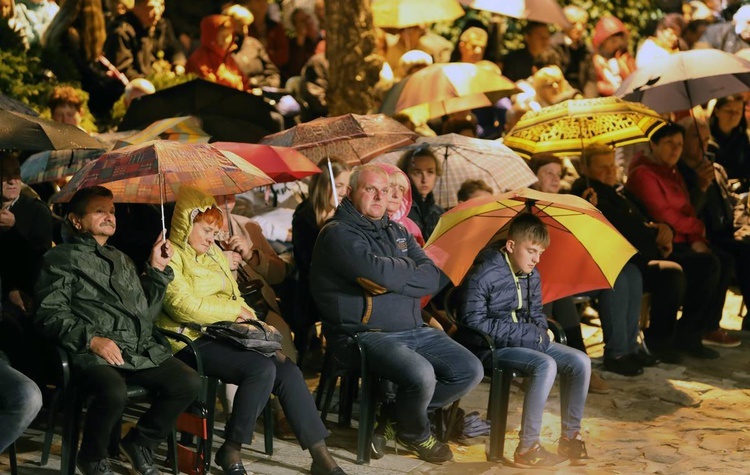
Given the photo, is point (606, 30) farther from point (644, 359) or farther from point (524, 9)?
point (644, 359)

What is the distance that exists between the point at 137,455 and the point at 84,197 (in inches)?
50.2

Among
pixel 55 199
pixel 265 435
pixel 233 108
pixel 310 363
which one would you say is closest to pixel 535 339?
pixel 265 435

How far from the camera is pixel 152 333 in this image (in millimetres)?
6359

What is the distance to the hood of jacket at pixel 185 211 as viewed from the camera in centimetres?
659

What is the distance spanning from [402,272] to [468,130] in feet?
12.5

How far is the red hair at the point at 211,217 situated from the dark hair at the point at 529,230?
1.63m

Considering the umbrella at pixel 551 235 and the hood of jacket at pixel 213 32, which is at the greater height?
the hood of jacket at pixel 213 32

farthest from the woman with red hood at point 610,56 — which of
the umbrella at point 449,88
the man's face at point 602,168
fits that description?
the man's face at point 602,168

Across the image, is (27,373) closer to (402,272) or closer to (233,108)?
(402,272)

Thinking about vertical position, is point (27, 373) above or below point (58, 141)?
below

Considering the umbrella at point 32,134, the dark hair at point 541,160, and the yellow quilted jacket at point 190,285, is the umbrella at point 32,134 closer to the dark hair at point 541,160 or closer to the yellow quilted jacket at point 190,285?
the yellow quilted jacket at point 190,285

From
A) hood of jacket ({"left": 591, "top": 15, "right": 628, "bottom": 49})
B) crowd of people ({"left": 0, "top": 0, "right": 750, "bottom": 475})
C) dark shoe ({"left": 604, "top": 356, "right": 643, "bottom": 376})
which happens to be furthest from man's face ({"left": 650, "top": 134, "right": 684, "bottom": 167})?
hood of jacket ({"left": 591, "top": 15, "right": 628, "bottom": 49})

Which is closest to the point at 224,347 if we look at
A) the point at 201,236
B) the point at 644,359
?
the point at 201,236

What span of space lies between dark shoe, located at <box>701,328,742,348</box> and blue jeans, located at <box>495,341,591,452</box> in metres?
3.43
